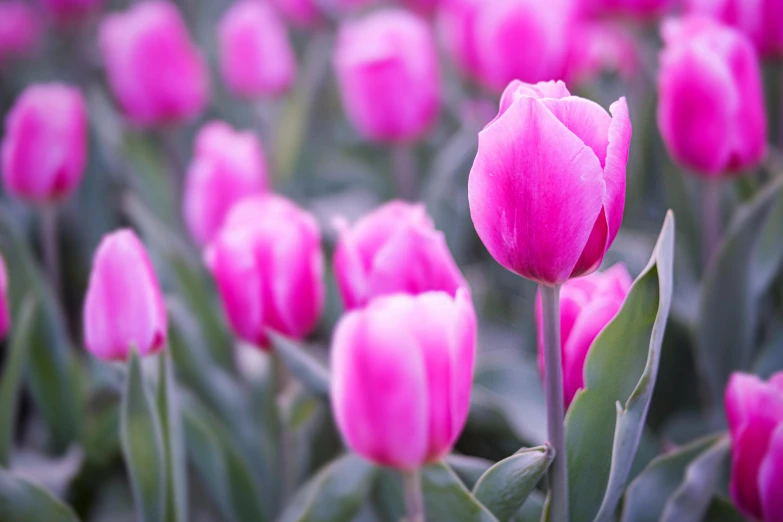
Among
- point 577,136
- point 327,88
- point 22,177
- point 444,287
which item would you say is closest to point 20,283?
point 22,177

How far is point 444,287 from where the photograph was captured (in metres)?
0.47

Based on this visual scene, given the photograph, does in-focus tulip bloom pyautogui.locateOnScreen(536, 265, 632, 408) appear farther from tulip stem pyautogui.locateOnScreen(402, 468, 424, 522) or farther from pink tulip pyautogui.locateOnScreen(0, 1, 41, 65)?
pink tulip pyautogui.locateOnScreen(0, 1, 41, 65)

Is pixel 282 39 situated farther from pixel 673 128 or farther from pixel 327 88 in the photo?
pixel 673 128

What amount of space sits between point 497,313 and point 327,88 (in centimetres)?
72

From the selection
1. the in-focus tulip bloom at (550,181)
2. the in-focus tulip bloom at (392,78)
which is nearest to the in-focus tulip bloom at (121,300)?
the in-focus tulip bloom at (550,181)

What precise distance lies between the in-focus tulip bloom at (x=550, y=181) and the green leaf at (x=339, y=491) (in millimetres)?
243

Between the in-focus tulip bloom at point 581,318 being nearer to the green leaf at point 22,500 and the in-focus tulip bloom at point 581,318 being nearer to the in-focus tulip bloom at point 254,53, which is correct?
the green leaf at point 22,500

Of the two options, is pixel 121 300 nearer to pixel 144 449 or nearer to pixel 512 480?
pixel 144 449

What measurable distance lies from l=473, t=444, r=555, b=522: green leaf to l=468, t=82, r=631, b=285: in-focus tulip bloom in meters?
0.09

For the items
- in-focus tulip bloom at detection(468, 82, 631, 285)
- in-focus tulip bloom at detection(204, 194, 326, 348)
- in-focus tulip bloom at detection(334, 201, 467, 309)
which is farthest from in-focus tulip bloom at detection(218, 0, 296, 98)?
in-focus tulip bloom at detection(468, 82, 631, 285)

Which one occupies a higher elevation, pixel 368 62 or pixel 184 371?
pixel 368 62

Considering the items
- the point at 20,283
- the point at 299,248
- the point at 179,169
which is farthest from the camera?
the point at 179,169

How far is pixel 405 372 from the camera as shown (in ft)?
1.25

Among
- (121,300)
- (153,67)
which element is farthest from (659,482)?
(153,67)
